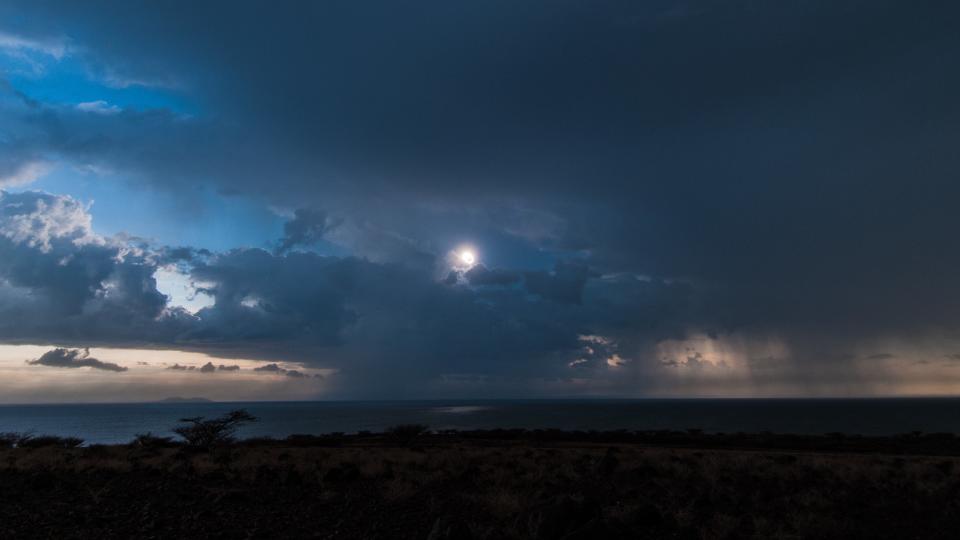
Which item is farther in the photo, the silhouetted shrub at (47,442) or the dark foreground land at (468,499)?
the silhouetted shrub at (47,442)

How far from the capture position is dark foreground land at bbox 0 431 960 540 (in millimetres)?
10383

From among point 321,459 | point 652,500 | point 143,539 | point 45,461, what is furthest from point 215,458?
point 652,500

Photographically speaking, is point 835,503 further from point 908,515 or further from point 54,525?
point 54,525

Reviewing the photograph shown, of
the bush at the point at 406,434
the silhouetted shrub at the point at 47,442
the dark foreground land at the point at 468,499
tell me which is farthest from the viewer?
the bush at the point at 406,434

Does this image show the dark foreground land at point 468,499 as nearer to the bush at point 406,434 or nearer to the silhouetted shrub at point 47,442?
the silhouetted shrub at point 47,442

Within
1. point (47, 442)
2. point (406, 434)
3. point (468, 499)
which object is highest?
point (468, 499)

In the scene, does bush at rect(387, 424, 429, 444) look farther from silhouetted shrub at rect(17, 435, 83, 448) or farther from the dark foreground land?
silhouetted shrub at rect(17, 435, 83, 448)

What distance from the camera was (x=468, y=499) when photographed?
42.4ft

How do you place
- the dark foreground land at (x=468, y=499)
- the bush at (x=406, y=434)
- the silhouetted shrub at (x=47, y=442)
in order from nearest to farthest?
the dark foreground land at (x=468, y=499), the silhouetted shrub at (x=47, y=442), the bush at (x=406, y=434)

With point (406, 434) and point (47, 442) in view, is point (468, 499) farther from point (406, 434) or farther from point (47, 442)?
point (47, 442)

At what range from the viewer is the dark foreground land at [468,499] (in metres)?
10.4

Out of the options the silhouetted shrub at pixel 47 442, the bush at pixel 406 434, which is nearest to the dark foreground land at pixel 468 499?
the silhouetted shrub at pixel 47 442

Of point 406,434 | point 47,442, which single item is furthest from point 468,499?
point 47,442

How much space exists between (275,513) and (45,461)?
41.5ft
